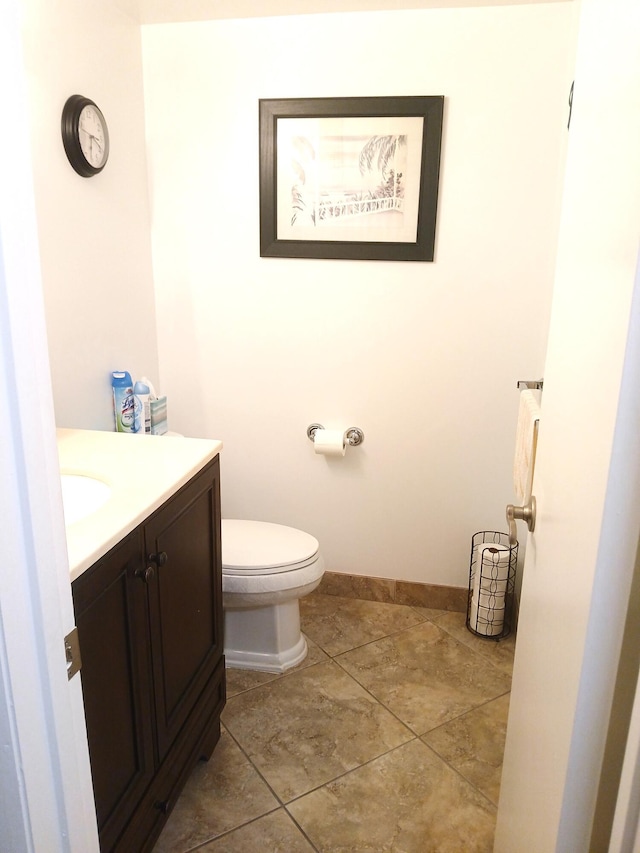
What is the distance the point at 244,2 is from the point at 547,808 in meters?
2.39

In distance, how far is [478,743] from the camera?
1890 mm

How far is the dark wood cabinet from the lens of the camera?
1.14 metres

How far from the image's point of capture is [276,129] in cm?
227

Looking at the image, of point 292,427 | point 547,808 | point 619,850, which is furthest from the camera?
point 292,427

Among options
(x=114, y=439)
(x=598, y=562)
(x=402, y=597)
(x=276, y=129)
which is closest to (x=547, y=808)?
(x=598, y=562)

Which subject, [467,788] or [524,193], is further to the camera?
[524,193]

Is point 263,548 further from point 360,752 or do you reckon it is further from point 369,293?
point 369,293

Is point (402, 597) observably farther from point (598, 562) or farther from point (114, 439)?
point (598, 562)

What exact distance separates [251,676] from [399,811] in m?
0.72

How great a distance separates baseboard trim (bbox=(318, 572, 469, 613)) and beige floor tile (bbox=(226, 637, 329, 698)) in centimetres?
43

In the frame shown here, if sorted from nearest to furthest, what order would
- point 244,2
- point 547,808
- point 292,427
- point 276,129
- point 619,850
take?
point 619,850, point 547,808, point 244,2, point 276,129, point 292,427

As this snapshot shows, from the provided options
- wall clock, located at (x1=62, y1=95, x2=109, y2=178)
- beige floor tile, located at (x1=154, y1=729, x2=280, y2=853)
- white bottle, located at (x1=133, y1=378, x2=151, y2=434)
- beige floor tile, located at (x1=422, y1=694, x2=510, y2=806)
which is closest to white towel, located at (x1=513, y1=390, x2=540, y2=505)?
beige floor tile, located at (x1=422, y1=694, x2=510, y2=806)

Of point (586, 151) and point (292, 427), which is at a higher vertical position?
point (586, 151)

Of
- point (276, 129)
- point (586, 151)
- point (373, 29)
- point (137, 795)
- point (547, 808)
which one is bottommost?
point (137, 795)
